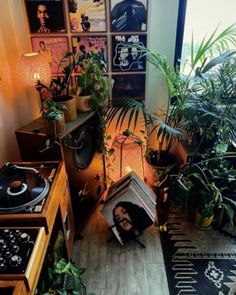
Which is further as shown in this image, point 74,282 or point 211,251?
point 211,251

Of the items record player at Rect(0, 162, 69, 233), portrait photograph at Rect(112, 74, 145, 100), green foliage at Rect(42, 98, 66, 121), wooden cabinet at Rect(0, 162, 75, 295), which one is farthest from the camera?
portrait photograph at Rect(112, 74, 145, 100)

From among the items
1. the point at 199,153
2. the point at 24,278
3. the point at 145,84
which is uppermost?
the point at 145,84

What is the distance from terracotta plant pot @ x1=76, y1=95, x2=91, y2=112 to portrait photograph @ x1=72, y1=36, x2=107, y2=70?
367mm

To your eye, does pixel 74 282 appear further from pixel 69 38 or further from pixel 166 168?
pixel 69 38

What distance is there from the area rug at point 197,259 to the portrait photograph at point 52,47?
1.55m

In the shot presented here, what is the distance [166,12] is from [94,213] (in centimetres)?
167

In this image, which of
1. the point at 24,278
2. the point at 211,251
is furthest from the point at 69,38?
the point at 211,251

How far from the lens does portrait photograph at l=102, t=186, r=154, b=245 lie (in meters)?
1.61

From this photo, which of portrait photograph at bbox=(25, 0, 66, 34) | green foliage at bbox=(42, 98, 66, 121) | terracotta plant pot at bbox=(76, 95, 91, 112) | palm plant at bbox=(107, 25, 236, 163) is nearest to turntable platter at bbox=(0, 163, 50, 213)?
green foliage at bbox=(42, 98, 66, 121)

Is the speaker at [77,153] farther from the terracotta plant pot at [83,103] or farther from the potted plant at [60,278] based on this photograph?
the potted plant at [60,278]

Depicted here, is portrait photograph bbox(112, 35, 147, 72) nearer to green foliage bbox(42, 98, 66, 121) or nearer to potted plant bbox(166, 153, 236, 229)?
green foliage bbox(42, 98, 66, 121)

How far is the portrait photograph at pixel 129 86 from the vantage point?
6.04 ft

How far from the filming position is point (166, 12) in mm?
1720

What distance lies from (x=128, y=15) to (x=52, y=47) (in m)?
0.60
